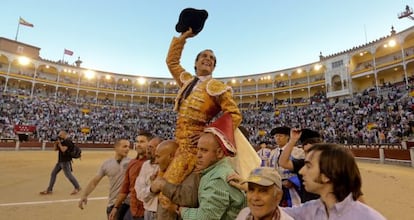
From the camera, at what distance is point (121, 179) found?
297cm

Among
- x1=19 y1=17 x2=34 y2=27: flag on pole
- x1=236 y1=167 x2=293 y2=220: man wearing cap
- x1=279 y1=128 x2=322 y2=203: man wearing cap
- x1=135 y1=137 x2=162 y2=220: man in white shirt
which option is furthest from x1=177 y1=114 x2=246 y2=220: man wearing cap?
x1=19 y1=17 x2=34 y2=27: flag on pole

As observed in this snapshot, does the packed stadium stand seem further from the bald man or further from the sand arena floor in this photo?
the bald man

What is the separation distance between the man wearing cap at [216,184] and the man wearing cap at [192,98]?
0.92 ft

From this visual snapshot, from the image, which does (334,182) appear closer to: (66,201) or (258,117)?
A: (66,201)

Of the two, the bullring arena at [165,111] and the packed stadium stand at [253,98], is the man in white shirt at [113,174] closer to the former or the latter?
the bullring arena at [165,111]

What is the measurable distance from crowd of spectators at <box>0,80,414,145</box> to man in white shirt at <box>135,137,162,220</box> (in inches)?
724

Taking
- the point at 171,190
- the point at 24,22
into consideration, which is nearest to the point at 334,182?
the point at 171,190

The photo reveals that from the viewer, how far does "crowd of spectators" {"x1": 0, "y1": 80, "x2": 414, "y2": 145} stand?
19031mm

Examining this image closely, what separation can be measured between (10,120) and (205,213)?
111ft

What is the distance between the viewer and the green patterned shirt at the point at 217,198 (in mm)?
1225

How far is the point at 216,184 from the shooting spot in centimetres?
128

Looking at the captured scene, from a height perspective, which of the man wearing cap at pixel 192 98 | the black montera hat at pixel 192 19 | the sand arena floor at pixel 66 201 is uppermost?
the black montera hat at pixel 192 19

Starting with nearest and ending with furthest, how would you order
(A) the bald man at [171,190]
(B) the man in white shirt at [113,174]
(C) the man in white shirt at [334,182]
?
(C) the man in white shirt at [334,182], (A) the bald man at [171,190], (B) the man in white shirt at [113,174]

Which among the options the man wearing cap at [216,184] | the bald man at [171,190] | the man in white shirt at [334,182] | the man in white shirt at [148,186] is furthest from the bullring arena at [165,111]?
the man in white shirt at [334,182]
